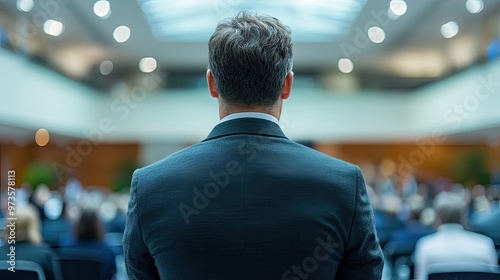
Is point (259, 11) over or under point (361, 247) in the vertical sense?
over

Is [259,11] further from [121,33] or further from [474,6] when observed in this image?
[474,6]

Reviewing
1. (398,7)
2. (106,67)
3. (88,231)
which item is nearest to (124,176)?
(106,67)

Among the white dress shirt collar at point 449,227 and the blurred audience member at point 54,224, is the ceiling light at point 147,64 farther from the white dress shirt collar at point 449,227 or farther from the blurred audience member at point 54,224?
the white dress shirt collar at point 449,227

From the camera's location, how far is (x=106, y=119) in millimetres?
20016

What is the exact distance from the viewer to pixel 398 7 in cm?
1338

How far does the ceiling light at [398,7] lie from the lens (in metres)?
13.0

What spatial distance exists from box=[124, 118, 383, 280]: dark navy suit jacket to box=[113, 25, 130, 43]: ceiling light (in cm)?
1450

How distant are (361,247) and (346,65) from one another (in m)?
18.5

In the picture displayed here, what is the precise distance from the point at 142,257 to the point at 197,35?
16142 mm

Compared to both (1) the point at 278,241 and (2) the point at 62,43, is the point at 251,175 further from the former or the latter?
(2) the point at 62,43

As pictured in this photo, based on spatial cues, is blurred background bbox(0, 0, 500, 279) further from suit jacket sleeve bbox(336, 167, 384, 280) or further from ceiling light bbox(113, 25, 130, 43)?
suit jacket sleeve bbox(336, 167, 384, 280)

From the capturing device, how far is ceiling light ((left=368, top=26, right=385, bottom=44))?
15.6 meters

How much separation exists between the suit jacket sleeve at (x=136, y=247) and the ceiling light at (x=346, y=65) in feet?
58.4

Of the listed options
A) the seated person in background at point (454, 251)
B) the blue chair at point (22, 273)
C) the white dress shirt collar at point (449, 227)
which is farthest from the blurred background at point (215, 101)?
the blue chair at point (22, 273)
